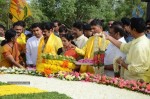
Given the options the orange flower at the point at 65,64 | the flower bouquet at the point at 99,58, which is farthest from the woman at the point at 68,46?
the flower bouquet at the point at 99,58

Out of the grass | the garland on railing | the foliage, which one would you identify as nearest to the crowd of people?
the garland on railing

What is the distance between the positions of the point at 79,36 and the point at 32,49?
47.6 inches

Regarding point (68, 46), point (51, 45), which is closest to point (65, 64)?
point (68, 46)

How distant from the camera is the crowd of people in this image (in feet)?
25.0

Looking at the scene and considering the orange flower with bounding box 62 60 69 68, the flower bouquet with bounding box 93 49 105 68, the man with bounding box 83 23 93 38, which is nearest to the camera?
the flower bouquet with bounding box 93 49 105 68

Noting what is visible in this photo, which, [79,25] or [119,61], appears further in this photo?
[79,25]

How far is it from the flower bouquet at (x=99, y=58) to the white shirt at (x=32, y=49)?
185 cm

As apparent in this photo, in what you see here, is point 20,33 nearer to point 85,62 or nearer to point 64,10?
point 85,62

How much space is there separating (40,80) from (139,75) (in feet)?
6.67

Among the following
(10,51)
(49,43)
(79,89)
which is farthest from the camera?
(10,51)

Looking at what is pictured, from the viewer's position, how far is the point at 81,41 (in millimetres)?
10227

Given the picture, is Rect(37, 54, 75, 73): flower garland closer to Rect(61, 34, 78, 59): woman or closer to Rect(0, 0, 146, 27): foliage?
Rect(61, 34, 78, 59): woman

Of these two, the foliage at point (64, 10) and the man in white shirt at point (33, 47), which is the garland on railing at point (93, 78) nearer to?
the man in white shirt at point (33, 47)

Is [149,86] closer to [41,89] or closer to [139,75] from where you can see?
[139,75]
